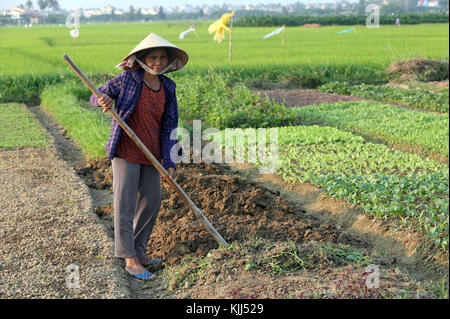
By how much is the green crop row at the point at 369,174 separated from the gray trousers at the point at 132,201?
1.96 metres

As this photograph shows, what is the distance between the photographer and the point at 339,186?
18.3 feet

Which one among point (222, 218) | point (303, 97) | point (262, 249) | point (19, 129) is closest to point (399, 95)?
point (303, 97)

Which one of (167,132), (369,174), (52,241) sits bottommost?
(52,241)

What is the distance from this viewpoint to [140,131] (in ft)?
13.0

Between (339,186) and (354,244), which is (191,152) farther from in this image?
(354,244)

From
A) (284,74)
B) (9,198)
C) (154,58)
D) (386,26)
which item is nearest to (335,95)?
(284,74)

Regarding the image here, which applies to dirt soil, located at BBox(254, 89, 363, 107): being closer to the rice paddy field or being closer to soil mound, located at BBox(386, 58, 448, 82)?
the rice paddy field

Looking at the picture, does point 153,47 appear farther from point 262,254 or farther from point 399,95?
point 399,95

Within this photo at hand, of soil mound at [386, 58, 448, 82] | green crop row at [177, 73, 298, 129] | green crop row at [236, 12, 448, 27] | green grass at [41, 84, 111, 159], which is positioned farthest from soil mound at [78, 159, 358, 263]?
green crop row at [236, 12, 448, 27]

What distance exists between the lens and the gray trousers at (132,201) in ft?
12.8

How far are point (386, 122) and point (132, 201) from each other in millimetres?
6168

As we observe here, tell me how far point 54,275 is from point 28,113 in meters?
8.57

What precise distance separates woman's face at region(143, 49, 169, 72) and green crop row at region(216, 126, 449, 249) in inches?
86.9

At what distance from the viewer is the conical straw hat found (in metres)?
3.77
